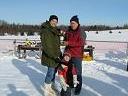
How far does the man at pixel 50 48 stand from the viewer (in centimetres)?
830

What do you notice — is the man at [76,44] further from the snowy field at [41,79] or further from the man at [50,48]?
the snowy field at [41,79]

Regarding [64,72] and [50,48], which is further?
[50,48]

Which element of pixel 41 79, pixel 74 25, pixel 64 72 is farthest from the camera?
pixel 41 79

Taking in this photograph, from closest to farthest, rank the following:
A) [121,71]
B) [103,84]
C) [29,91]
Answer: [29,91] → [103,84] → [121,71]

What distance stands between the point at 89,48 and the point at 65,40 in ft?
33.7

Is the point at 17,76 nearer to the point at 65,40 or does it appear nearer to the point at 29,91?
the point at 29,91

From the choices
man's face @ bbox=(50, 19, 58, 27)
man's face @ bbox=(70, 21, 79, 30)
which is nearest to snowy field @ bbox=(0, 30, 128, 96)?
man's face @ bbox=(70, 21, 79, 30)

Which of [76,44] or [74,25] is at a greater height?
[74,25]

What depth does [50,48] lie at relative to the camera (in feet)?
27.3

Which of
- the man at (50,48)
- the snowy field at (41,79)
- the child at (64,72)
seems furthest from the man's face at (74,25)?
the snowy field at (41,79)

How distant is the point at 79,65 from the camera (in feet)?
28.5

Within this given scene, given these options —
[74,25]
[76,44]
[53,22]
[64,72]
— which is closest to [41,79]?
[76,44]

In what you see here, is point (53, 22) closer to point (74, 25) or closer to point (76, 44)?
point (74, 25)

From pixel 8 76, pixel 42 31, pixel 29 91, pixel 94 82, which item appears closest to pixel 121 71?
pixel 94 82
